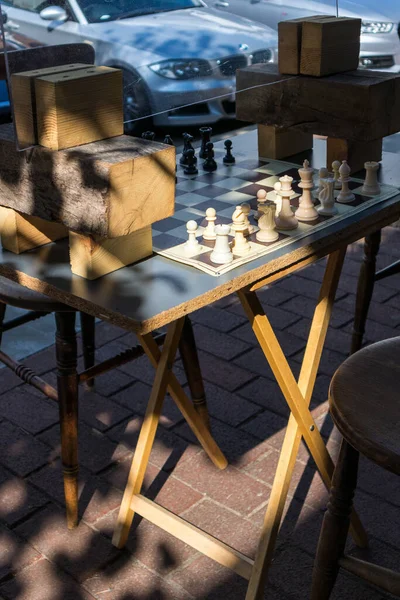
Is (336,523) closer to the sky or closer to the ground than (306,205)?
closer to the ground

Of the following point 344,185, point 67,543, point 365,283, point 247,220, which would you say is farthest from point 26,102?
point 365,283

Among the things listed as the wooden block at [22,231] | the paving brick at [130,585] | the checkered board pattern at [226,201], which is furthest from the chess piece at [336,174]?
the paving brick at [130,585]

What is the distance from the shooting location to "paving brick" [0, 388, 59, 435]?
3.39m

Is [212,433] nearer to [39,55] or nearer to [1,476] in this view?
[1,476]

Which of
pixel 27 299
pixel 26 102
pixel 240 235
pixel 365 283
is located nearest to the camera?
pixel 26 102

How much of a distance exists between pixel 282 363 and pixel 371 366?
424 mm

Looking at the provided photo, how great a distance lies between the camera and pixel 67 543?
277 centimetres

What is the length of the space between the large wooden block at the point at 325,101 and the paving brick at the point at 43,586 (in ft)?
5.42

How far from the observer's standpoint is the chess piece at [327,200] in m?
2.48

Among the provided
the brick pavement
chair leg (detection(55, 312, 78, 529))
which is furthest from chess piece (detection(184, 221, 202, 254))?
the brick pavement

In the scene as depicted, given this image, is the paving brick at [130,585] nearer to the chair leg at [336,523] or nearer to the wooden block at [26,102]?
the chair leg at [336,523]

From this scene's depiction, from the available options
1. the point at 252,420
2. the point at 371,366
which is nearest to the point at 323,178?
the point at 371,366

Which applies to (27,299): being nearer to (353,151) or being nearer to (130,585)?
→ (130,585)

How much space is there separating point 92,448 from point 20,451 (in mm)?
271
